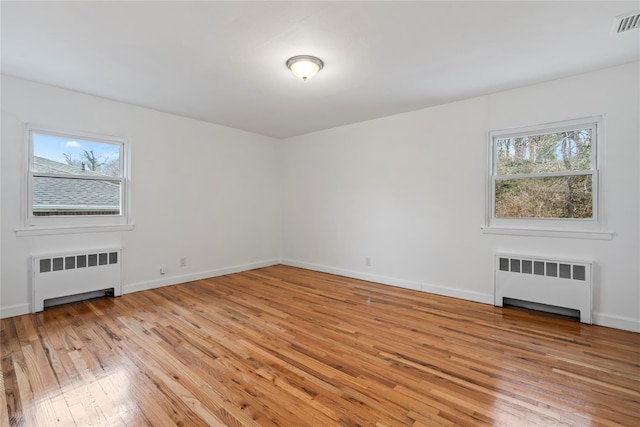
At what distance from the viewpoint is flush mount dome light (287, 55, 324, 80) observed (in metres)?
2.77

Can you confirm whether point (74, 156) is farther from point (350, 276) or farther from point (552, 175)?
point (552, 175)

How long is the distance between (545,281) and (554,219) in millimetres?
729

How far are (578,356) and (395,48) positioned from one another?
9.97ft

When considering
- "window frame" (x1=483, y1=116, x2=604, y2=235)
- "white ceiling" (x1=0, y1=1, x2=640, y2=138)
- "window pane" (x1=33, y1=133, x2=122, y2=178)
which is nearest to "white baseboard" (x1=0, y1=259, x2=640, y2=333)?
"window frame" (x1=483, y1=116, x2=604, y2=235)

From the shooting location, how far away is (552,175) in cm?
341

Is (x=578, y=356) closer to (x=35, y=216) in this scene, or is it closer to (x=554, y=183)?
(x=554, y=183)

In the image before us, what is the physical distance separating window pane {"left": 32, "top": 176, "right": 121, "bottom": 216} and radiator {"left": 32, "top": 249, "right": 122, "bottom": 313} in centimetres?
55

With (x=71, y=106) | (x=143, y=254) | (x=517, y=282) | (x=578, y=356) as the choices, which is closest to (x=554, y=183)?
(x=517, y=282)

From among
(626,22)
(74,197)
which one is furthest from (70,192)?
(626,22)

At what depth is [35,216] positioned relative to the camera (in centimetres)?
345

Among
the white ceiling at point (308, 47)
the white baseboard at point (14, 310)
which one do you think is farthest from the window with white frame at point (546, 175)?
the white baseboard at point (14, 310)

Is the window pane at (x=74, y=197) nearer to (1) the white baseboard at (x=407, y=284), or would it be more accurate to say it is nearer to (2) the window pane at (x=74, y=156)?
(2) the window pane at (x=74, y=156)

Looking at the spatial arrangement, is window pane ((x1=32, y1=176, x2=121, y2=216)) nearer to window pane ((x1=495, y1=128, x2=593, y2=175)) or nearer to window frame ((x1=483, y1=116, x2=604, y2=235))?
window frame ((x1=483, y1=116, x2=604, y2=235))

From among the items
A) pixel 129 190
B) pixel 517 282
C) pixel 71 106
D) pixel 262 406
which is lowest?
pixel 262 406
